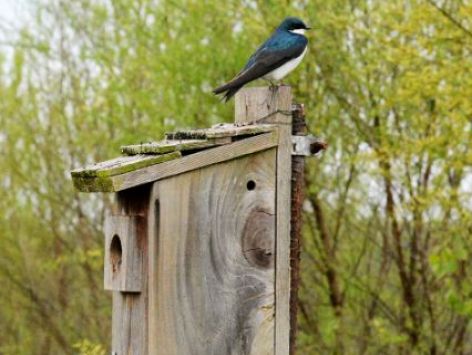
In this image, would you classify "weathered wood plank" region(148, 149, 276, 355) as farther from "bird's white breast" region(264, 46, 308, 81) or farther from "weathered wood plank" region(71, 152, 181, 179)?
"bird's white breast" region(264, 46, 308, 81)

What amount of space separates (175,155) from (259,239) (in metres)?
0.39

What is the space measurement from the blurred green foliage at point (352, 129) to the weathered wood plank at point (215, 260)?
3.29 metres

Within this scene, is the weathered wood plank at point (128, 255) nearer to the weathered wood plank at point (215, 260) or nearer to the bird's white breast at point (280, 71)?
the weathered wood plank at point (215, 260)

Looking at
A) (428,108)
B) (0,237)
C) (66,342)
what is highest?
(428,108)

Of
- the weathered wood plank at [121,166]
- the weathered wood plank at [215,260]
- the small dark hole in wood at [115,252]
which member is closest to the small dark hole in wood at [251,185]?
the weathered wood plank at [215,260]

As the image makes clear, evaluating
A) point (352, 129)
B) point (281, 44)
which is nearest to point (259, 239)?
point (281, 44)

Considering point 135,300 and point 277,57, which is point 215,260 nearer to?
point 135,300

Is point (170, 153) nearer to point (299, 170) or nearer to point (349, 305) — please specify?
point (299, 170)

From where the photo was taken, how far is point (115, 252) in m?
3.57

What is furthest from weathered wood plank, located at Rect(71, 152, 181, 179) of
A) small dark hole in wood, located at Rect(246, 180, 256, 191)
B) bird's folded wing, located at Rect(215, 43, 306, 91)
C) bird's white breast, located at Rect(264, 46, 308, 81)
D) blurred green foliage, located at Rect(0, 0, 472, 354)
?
blurred green foliage, located at Rect(0, 0, 472, 354)

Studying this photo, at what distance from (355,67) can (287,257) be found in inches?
201

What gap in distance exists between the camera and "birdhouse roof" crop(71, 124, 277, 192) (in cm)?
327

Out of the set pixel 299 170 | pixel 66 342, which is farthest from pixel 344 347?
pixel 299 170

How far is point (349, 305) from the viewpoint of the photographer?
358 inches
